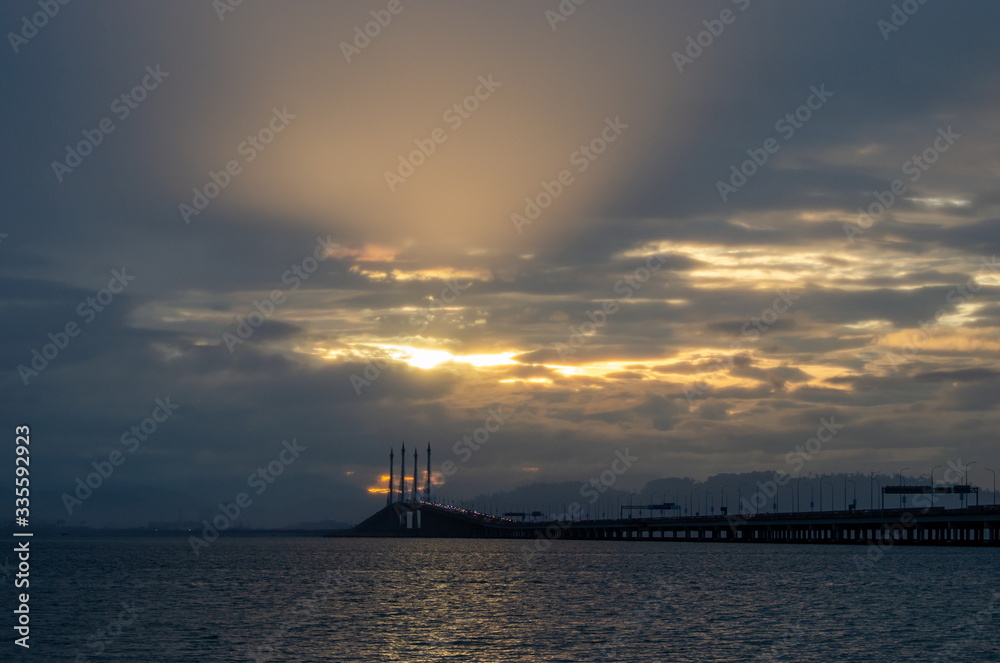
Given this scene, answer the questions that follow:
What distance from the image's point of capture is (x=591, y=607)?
74688 mm

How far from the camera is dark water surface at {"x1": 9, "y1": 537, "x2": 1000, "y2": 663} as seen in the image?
173ft

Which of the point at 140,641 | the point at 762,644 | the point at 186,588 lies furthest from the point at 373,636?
the point at 186,588

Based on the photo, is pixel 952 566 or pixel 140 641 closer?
pixel 140 641

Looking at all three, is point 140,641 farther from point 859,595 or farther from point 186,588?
point 859,595

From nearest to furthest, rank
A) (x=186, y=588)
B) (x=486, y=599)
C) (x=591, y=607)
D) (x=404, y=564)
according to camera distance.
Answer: (x=591, y=607), (x=486, y=599), (x=186, y=588), (x=404, y=564)

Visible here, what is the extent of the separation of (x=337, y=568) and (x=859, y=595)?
71.0 metres

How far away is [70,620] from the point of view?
68.2 metres

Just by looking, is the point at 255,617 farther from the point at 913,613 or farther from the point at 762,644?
the point at 913,613

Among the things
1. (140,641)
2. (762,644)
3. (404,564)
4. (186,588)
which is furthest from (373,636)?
(404,564)

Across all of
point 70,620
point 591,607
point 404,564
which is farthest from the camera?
point 404,564

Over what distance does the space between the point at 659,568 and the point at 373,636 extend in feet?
258

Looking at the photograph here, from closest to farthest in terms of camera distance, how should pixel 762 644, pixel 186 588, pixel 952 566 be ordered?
1. pixel 762 644
2. pixel 186 588
3. pixel 952 566

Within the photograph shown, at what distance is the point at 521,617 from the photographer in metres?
67.9

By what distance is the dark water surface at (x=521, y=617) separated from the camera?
5288 centimetres
